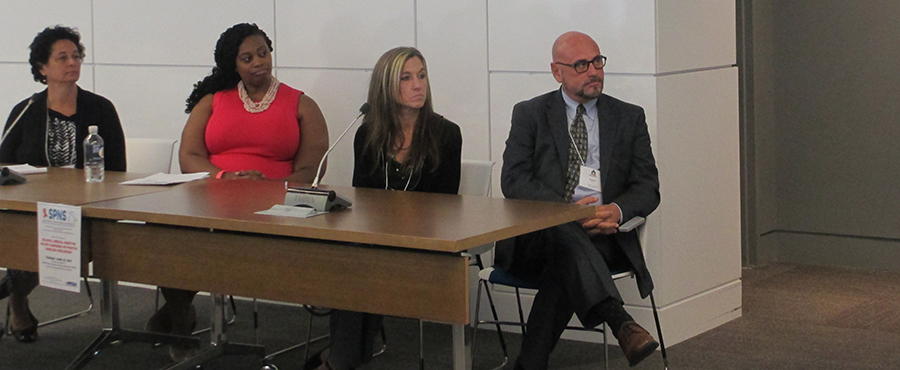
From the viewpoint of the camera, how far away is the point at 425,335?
4859 millimetres

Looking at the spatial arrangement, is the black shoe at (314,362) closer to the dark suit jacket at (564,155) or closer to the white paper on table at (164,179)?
the white paper on table at (164,179)

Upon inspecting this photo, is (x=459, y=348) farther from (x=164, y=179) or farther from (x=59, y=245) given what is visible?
(x=164, y=179)

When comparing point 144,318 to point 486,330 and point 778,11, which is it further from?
point 778,11

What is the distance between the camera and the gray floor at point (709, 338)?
4.33m

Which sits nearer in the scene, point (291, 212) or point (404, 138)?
point (291, 212)

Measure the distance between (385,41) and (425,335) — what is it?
4.72ft

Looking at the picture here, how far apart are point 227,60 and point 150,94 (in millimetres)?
1170

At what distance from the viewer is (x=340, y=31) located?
210 inches

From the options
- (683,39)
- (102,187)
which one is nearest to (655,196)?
(683,39)

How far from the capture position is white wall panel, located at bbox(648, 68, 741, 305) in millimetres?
4605

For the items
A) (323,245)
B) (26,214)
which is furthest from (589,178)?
(26,214)

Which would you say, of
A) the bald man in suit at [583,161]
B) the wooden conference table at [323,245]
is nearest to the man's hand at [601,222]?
the bald man in suit at [583,161]

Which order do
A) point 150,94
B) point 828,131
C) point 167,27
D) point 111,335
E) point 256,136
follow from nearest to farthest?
point 111,335, point 256,136, point 167,27, point 150,94, point 828,131

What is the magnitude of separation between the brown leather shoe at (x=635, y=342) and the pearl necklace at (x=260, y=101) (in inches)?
87.1
